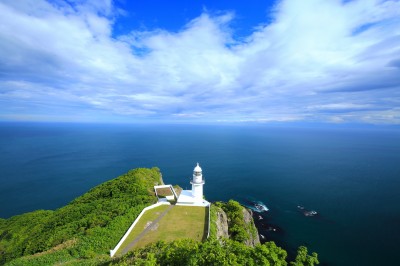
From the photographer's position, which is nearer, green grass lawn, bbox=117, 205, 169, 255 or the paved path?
the paved path

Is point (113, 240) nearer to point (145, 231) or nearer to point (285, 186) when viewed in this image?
point (145, 231)

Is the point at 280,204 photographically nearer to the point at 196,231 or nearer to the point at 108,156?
the point at 196,231

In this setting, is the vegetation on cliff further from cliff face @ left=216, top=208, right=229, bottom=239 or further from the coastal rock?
cliff face @ left=216, top=208, right=229, bottom=239

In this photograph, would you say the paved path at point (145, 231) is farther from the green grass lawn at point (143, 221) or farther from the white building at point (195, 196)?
the white building at point (195, 196)

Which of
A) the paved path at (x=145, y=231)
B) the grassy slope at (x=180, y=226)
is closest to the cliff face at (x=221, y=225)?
the grassy slope at (x=180, y=226)

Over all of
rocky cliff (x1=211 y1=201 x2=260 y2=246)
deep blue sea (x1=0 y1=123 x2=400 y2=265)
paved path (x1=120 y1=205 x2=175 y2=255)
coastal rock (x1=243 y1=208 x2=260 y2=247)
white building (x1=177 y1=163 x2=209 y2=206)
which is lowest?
deep blue sea (x1=0 y1=123 x2=400 y2=265)

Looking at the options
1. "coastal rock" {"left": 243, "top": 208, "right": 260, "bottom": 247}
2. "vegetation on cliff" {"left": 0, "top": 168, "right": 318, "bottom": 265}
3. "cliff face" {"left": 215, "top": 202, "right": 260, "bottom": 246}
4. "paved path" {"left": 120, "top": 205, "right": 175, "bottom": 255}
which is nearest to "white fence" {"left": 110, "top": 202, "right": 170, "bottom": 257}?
"vegetation on cliff" {"left": 0, "top": 168, "right": 318, "bottom": 265}
